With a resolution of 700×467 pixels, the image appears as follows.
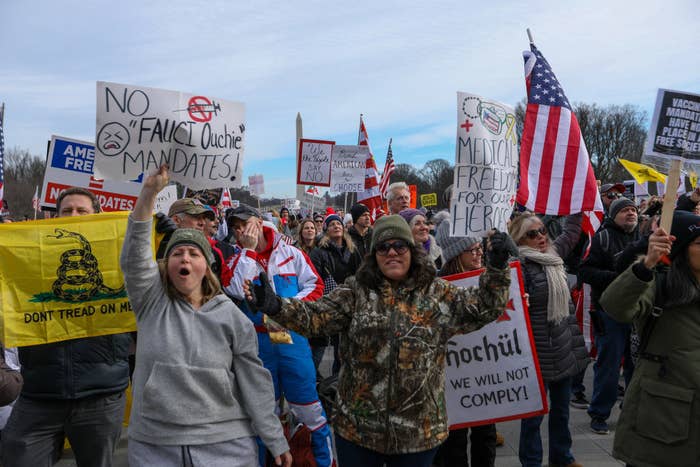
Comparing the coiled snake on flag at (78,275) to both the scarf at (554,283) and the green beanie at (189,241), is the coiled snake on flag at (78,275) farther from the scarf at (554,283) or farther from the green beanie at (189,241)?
the scarf at (554,283)

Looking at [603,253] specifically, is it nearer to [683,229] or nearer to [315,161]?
[683,229]

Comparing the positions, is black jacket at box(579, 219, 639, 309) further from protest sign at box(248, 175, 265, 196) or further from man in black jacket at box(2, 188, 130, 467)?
protest sign at box(248, 175, 265, 196)

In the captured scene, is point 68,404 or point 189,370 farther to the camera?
point 68,404

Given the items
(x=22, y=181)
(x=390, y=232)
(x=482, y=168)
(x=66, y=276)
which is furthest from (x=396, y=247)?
(x=22, y=181)

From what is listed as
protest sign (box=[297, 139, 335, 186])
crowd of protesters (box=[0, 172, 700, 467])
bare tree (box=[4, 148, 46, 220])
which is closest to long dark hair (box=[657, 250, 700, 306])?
crowd of protesters (box=[0, 172, 700, 467])

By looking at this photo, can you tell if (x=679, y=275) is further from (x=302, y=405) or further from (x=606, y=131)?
(x=606, y=131)

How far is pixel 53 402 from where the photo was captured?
2996 mm

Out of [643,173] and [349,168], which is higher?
[643,173]

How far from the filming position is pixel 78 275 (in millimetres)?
3385

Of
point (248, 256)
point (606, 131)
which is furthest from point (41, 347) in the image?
point (606, 131)

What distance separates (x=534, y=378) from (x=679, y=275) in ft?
4.56

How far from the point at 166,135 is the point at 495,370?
271cm

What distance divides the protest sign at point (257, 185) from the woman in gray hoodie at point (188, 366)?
16.2 metres

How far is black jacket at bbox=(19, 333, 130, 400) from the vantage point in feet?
9.79
